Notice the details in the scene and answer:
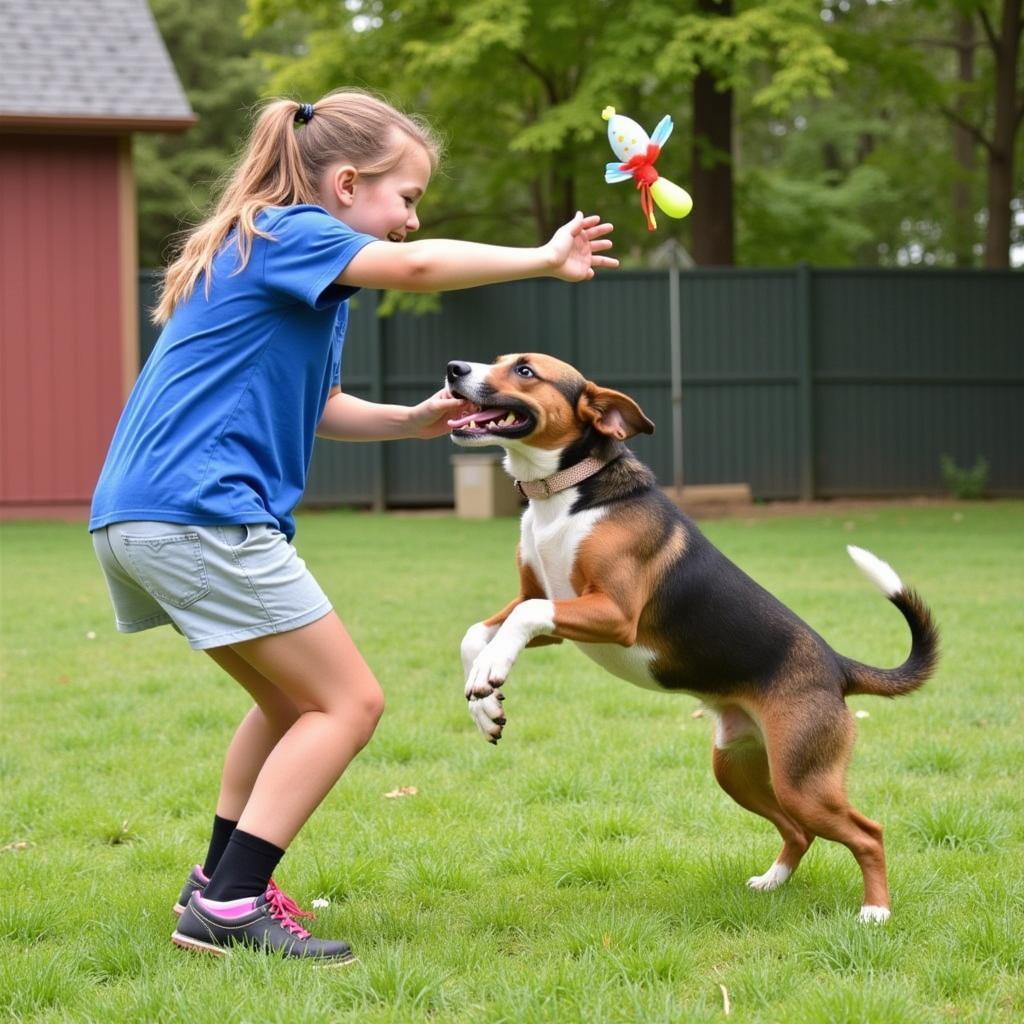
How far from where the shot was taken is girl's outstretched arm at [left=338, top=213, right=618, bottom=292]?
3.34 meters

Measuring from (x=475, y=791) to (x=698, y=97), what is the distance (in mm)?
16525

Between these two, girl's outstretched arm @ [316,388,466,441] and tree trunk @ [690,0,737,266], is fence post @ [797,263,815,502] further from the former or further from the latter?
girl's outstretched arm @ [316,388,466,441]

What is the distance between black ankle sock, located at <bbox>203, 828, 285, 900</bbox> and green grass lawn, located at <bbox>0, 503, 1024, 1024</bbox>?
0.56ft

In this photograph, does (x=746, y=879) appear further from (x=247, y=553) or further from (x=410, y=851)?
(x=247, y=553)

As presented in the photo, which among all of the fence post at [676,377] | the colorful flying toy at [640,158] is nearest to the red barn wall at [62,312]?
the fence post at [676,377]

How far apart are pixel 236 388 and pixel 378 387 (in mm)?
14543

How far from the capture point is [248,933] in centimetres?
350

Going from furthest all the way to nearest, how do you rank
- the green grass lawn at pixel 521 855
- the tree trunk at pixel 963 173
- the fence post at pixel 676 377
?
1. the tree trunk at pixel 963 173
2. the fence post at pixel 676 377
3. the green grass lawn at pixel 521 855

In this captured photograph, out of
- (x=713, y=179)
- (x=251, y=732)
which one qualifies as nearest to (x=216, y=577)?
(x=251, y=732)

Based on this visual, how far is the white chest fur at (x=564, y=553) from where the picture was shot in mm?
3850

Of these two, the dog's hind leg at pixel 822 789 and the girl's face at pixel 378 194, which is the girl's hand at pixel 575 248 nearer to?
the girl's face at pixel 378 194

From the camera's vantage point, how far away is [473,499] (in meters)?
17.2

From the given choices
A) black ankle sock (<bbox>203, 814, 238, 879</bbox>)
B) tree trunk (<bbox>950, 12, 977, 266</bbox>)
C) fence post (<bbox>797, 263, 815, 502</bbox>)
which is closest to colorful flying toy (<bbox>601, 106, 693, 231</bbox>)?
black ankle sock (<bbox>203, 814, 238, 879</bbox>)

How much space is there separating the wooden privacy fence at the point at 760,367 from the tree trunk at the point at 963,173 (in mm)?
8299
